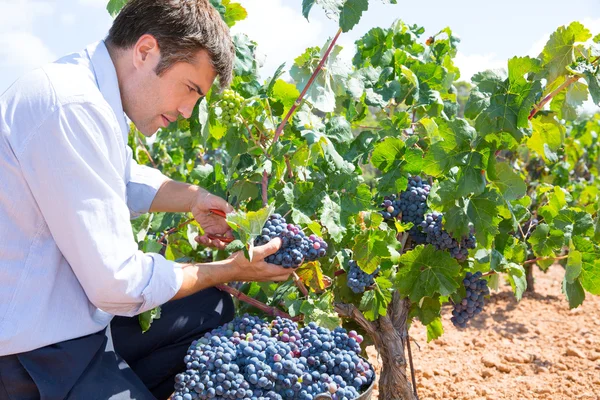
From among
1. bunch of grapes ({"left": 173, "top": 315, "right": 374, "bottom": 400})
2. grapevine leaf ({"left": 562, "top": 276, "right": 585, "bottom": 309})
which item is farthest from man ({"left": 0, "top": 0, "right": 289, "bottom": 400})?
grapevine leaf ({"left": 562, "top": 276, "right": 585, "bottom": 309})

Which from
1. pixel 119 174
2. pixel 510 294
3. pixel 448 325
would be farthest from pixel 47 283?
pixel 510 294

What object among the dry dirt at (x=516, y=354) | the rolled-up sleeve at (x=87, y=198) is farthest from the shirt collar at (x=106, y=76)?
the dry dirt at (x=516, y=354)

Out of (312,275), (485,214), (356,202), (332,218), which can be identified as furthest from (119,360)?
(485,214)

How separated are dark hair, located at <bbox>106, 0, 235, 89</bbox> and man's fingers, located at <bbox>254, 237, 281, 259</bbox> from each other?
65 cm

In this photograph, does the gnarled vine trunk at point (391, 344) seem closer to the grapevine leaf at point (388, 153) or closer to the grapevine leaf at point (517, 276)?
the grapevine leaf at point (517, 276)

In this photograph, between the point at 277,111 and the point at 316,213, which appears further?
the point at 277,111

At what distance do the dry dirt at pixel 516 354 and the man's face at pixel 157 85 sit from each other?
6.38 feet

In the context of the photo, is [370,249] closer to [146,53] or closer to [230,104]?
[230,104]

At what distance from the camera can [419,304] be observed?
259 centimetres

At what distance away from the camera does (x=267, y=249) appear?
2.00 metres

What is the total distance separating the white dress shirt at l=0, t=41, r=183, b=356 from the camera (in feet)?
5.52

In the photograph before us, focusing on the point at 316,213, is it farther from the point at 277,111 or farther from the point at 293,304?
the point at 277,111

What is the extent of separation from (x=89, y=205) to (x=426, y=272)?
134cm

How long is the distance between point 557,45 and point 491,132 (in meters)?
0.48
